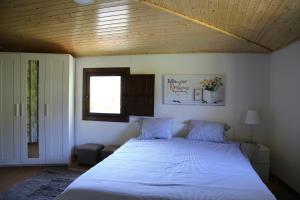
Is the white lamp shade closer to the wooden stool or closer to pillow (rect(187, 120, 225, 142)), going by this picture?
pillow (rect(187, 120, 225, 142))

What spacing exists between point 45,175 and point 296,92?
373 centimetres

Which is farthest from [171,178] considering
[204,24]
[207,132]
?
[204,24]

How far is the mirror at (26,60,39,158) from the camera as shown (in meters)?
3.81

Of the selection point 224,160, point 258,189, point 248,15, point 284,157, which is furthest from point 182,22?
point 284,157

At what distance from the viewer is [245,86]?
3662mm

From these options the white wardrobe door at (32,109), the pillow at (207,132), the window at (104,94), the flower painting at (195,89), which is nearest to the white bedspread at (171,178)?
the pillow at (207,132)

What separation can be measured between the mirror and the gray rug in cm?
50

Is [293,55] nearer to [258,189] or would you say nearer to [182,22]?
[182,22]

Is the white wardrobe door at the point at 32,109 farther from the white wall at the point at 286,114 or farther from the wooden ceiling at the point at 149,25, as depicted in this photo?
the white wall at the point at 286,114

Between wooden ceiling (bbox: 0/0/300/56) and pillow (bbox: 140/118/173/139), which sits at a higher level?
wooden ceiling (bbox: 0/0/300/56)

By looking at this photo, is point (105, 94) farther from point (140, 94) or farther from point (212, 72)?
point (212, 72)

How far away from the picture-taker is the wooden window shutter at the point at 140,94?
3.94 m

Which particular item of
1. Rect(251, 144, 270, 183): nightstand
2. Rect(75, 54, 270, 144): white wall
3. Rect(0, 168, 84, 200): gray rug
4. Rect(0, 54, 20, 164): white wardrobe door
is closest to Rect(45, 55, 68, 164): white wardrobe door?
Rect(0, 168, 84, 200): gray rug

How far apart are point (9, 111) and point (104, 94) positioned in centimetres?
160
